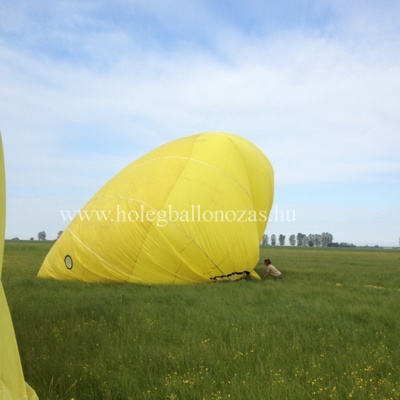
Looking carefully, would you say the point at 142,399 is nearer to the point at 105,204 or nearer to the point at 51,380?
the point at 51,380

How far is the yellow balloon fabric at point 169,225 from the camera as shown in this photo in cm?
1171

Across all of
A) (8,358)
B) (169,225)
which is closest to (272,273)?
(169,225)

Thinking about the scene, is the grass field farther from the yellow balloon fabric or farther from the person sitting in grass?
the person sitting in grass

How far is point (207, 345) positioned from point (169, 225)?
20.5ft

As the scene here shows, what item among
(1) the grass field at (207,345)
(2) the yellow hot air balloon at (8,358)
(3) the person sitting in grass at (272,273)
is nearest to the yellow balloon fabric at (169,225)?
(3) the person sitting in grass at (272,273)

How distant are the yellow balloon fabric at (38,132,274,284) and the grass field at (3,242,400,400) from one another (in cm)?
232

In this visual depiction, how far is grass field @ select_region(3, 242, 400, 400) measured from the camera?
4.30 meters

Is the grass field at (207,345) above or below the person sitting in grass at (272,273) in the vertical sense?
below

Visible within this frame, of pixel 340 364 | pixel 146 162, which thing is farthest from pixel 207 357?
pixel 146 162

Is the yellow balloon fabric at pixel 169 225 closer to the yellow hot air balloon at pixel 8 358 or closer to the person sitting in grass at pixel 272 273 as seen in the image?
the person sitting in grass at pixel 272 273

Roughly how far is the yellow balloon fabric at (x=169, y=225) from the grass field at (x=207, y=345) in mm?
2322

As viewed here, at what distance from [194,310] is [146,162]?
22.9 feet

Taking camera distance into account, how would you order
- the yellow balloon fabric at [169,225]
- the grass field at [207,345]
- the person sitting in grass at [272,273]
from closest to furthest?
the grass field at [207,345] < the yellow balloon fabric at [169,225] < the person sitting in grass at [272,273]

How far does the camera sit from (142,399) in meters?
4.11
